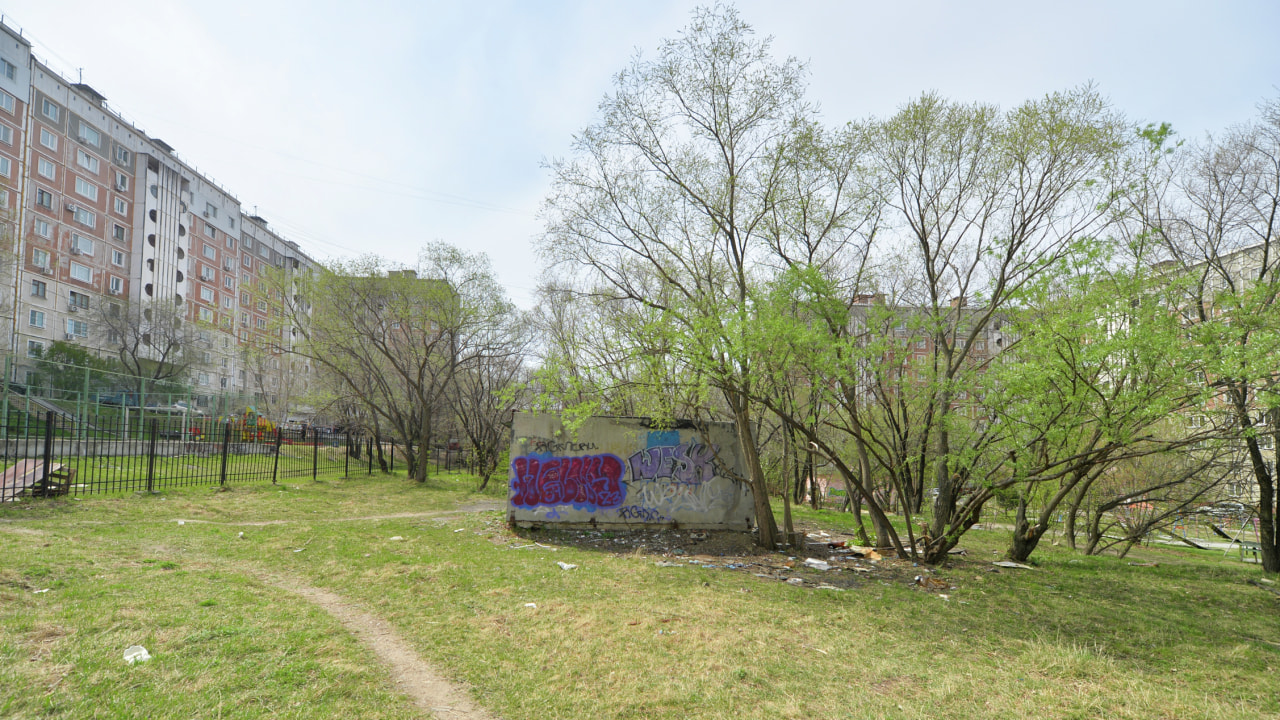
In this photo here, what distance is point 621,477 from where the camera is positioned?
12.9 meters

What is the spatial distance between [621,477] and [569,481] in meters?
1.05

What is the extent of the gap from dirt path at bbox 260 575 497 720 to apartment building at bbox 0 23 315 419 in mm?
21912

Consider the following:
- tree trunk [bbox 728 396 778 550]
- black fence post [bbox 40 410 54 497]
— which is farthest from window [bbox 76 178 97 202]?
tree trunk [bbox 728 396 778 550]

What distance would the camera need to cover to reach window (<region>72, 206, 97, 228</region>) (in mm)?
39469

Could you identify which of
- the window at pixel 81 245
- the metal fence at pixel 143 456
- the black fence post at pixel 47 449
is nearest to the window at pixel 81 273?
the window at pixel 81 245

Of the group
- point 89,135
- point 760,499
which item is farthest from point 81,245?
point 760,499

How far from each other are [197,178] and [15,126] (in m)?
15.1

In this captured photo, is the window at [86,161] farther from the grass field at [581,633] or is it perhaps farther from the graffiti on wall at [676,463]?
the graffiti on wall at [676,463]

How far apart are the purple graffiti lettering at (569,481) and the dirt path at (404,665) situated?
18.9 feet

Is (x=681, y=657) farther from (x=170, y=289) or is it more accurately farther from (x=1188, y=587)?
(x=170, y=289)

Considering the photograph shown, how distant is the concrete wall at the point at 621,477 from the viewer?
41.4 ft

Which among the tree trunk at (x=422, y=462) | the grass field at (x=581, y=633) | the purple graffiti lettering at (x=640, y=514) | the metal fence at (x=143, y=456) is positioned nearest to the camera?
the grass field at (x=581, y=633)

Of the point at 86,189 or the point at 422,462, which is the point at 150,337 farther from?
the point at 422,462

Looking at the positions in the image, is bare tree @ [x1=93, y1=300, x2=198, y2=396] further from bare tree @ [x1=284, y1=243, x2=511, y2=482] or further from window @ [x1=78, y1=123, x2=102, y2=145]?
bare tree @ [x1=284, y1=243, x2=511, y2=482]
